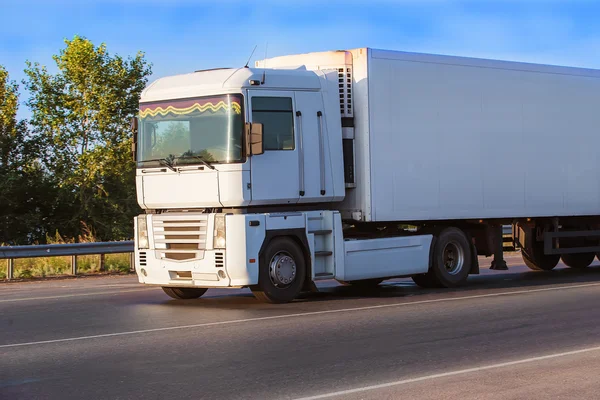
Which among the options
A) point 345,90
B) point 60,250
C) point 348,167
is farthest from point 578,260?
point 60,250

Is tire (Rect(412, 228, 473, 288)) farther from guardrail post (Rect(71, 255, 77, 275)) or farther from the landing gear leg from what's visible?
guardrail post (Rect(71, 255, 77, 275))

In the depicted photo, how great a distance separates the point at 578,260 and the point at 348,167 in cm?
803

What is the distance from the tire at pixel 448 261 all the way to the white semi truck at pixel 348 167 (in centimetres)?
3

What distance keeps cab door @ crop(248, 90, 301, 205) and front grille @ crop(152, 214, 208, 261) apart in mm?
867

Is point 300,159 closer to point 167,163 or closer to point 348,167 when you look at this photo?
point 348,167

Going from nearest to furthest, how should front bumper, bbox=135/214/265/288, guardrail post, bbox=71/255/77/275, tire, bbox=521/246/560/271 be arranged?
1. front bumper, bbox=135/214/265/288
2. tire, bbox=521/246/560/271
3. guardrail post, bbox=71/255/77/275

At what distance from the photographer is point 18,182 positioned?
115 feet

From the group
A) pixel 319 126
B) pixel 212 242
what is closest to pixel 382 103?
pixel 319 126

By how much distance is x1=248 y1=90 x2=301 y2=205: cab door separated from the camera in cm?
1352

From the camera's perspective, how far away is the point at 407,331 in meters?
10.8

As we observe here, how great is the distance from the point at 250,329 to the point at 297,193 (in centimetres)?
331

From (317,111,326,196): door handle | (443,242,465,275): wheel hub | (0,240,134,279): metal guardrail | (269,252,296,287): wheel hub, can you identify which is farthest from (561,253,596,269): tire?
(0,240,134,279): metal guardrail

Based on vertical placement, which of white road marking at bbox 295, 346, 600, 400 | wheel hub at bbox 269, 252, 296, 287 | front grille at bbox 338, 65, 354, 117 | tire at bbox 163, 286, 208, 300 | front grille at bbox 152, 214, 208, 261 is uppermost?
front grille at bbox 338, 65, 354, 117

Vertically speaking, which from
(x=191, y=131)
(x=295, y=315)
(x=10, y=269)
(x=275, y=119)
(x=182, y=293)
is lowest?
(x=295, y=315)
